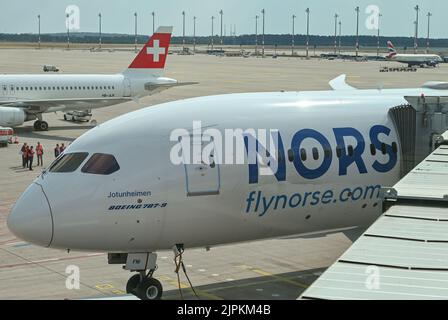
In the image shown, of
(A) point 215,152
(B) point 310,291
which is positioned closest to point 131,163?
(A) point 215,152

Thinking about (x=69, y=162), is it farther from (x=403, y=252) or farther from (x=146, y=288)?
(x=403, y=252)

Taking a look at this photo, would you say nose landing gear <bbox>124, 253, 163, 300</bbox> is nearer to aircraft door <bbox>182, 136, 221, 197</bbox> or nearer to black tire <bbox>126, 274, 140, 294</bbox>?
black tire <bbox>126, 274, 140, 294</bbox>

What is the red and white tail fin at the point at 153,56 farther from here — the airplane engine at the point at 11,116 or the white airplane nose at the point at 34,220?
the white airplane nose at the point at 34,220

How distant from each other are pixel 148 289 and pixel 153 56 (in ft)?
161

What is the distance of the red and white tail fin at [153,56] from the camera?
211 feet

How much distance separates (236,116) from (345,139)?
117 inches

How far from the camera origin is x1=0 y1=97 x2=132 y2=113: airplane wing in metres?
60.1

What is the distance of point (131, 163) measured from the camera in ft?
56.3

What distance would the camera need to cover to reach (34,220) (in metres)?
16.5

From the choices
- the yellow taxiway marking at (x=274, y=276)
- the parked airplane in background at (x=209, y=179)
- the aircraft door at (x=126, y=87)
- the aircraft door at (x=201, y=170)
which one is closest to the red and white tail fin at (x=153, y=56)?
the aircraft door at (x=126, y=87)

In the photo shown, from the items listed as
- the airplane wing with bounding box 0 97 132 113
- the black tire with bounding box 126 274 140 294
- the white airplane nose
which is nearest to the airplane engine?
the airplane wing with bounding box 0 97 132 113

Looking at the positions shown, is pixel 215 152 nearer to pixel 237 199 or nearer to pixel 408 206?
pixel 237 199

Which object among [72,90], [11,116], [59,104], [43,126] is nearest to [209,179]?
[11,116]

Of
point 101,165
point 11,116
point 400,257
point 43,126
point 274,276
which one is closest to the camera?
point 400,257
